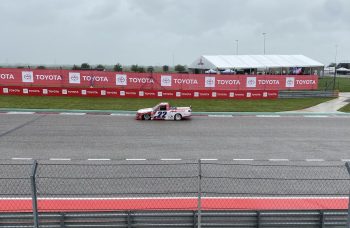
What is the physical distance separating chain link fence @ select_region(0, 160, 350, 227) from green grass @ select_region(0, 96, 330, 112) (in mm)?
13744

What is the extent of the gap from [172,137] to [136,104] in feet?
37.6

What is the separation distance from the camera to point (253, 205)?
8227 mm

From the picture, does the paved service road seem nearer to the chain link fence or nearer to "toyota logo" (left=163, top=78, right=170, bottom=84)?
the chain link fence

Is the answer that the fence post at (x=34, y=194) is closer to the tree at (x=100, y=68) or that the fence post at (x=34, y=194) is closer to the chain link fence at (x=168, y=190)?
the chain link fence at (x=168, y=190)

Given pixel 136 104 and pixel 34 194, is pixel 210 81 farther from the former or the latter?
pixel 34 194

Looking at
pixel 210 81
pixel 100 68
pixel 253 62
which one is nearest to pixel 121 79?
pixel 210 81

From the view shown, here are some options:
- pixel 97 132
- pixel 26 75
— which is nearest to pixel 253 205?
pixel 97 132

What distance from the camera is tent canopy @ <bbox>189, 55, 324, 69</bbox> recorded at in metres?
48.8

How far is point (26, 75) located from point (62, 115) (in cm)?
1403

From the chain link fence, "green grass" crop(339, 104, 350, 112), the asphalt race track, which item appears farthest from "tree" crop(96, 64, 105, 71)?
the chain link fence

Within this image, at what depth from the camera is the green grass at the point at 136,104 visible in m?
24.7

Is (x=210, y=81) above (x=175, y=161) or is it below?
above

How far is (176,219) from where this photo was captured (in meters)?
6.41

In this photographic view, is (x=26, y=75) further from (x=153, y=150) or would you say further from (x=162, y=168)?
(x=162, y=168)
